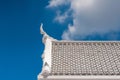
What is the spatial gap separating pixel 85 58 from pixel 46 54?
1527 millimetres

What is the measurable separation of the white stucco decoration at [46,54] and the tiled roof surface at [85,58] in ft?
0.59

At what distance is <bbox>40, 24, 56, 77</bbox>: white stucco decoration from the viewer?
10.9 m

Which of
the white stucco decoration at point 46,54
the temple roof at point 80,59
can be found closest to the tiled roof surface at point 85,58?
the temple roof at point 80,59

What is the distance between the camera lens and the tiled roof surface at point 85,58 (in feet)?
37.3

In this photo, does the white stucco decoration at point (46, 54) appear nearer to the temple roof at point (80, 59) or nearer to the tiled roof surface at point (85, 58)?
the temple roof at point (80, 59)

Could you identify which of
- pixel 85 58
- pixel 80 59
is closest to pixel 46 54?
pixel 80 59

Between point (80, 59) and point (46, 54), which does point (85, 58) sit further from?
point (46, 54)

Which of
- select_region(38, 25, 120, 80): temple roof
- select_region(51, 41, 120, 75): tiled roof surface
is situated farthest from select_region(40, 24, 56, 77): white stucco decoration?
select_region(51, 41, 120, 75): tiled roof surface

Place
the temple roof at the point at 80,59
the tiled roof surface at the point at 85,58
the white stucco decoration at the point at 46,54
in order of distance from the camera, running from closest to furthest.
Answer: the white stucco decoration at the point at 46,54 → the temple roof at the point at 80,59 → the tiled roof surface at the point at 85,58

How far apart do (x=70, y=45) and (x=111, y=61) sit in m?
1.99

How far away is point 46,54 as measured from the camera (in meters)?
12.1

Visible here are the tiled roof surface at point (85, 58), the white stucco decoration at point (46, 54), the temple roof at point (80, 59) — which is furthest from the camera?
the tiled roof surface at point (85, 58)

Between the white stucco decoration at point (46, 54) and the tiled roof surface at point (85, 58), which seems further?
the tiled roof surface at point (85, 58)

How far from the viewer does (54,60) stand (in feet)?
39.4
